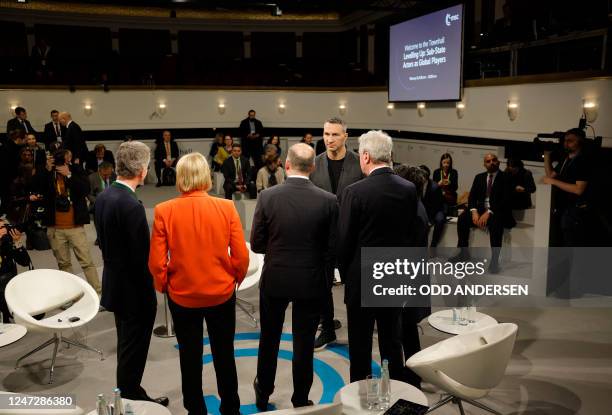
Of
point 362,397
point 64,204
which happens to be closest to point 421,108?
point 64,204

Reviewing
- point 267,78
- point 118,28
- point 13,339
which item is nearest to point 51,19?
point 118,28

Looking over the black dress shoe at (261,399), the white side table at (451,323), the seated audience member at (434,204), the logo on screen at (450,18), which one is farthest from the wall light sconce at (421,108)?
the black dress shoe at (261,399)

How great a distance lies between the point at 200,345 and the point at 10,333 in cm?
213

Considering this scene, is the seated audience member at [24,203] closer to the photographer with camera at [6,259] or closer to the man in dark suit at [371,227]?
the photographer with camera at [6,259]

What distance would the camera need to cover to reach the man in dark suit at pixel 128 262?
2.93 meters

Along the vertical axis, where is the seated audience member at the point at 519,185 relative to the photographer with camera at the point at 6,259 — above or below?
above

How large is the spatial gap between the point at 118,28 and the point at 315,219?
1373 centimetres

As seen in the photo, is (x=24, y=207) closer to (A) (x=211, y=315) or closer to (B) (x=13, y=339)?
(B) (x=13, y=339)

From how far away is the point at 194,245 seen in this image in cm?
282

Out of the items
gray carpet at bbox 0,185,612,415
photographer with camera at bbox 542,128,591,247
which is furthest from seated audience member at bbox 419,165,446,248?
gray carpet at bbox 0,185,612,415

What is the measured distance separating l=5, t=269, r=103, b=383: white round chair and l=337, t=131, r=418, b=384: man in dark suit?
2.04 metres

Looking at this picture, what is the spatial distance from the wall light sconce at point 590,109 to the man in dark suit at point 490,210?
227 cm

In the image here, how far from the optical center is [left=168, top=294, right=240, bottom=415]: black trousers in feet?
9.59

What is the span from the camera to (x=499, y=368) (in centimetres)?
292
